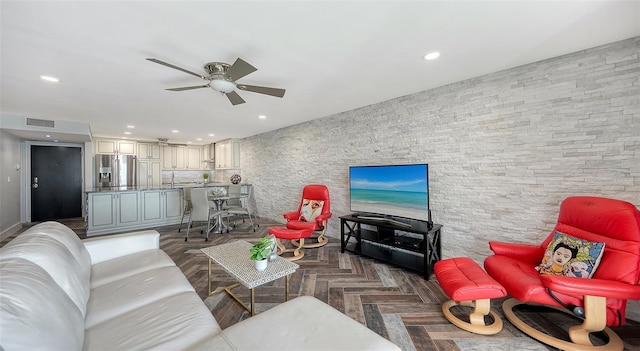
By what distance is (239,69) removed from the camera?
1942 mm

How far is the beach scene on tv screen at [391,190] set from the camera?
2824 mm

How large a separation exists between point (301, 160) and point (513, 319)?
3.88 meters

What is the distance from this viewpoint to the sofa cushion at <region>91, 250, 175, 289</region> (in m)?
1.76

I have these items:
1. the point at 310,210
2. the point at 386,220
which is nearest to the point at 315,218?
the point at 310,210

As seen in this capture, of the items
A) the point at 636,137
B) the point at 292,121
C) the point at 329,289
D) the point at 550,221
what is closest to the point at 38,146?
the point at 292,121

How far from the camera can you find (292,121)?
475 centimetres

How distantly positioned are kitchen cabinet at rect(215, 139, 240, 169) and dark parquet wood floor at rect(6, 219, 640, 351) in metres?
3.65

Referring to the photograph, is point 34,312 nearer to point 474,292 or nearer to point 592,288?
point 474,292

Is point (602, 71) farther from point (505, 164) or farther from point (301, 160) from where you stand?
point (301, 160)

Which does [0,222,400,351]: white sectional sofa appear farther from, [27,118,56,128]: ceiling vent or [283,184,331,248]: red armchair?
[27,118,56,128]: ceiling vent

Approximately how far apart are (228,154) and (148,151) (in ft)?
8.19

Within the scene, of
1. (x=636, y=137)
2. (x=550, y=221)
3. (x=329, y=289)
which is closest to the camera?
(x=636, y=137)

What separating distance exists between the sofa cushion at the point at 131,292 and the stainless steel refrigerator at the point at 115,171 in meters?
5.97

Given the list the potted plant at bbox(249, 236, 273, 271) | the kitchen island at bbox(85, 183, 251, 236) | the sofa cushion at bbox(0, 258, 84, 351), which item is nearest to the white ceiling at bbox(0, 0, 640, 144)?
the sofa cushion at bbox(0, 258, 84, 351)
